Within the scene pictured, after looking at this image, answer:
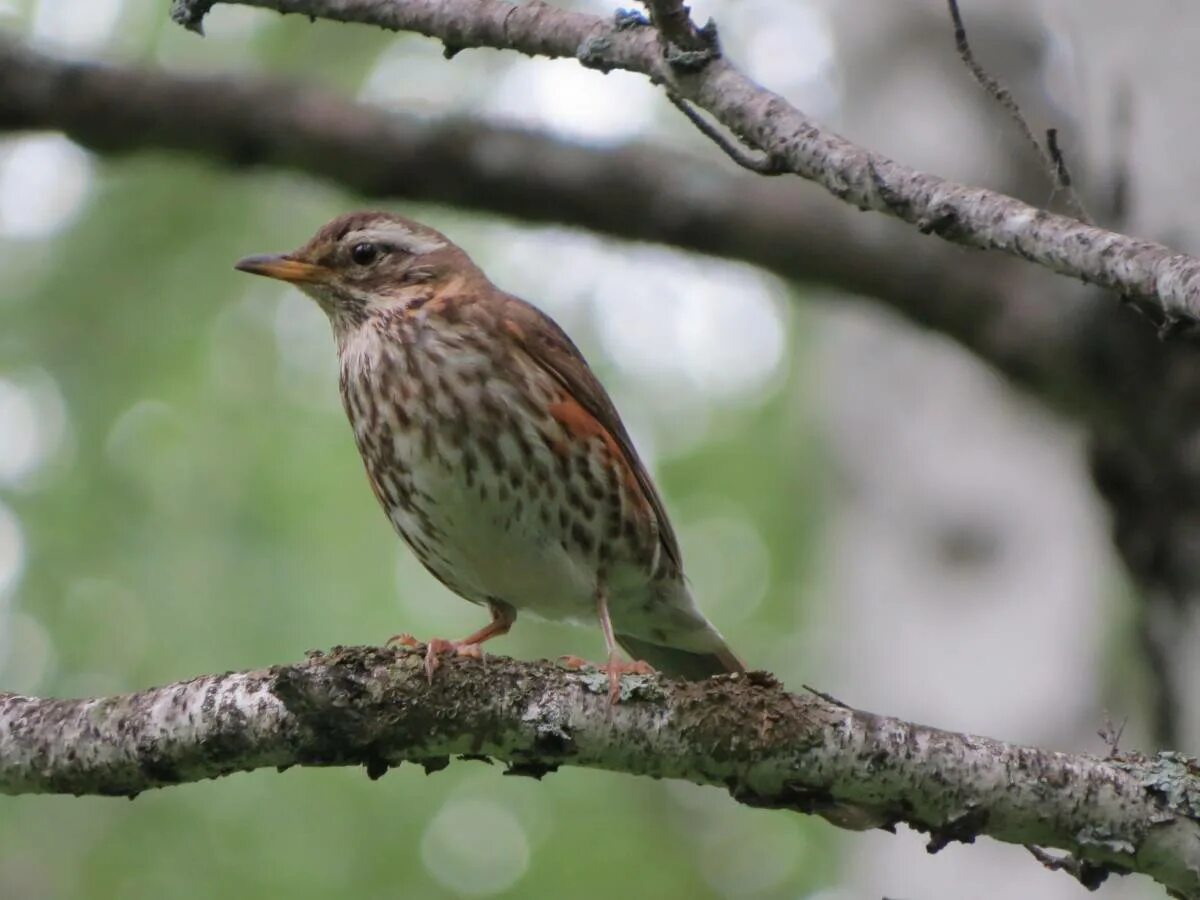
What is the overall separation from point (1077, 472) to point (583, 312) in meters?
4.37

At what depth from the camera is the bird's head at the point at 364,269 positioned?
210 inches

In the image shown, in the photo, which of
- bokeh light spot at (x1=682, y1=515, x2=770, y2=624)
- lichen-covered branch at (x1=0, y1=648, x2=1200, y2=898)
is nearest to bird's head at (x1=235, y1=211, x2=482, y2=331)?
lichen-covered branch at (x1=0, y1=648, x2=1200, y2=898)

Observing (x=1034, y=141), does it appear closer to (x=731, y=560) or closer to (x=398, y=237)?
(x=398, y=237)

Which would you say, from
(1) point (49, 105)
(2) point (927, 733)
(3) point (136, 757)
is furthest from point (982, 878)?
(1) point (49, 105)

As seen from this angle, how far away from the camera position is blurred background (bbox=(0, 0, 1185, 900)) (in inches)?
233

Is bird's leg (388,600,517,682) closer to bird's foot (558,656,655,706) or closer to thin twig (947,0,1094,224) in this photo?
bird's foot (558,656,655,706)

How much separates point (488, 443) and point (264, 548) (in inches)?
135

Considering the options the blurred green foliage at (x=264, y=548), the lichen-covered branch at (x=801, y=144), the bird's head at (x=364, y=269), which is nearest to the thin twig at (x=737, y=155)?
the lichen-covered branch at (x=801, y=144)

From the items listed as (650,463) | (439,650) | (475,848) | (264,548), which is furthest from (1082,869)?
(650,463)

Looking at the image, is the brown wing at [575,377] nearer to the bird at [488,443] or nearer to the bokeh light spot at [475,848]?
the bird at [488,443]

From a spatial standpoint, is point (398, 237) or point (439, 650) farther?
point (398, 237)

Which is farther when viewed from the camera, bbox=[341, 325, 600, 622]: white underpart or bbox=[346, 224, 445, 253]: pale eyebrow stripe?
bbox=[346, 224, 445, 253]: pale eyebrow stripe

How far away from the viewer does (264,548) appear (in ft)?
25.8

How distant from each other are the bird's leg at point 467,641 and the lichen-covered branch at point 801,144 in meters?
1.33
